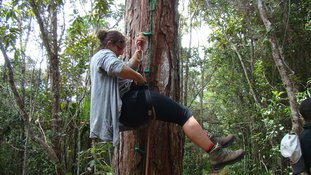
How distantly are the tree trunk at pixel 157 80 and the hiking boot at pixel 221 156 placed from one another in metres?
0.28


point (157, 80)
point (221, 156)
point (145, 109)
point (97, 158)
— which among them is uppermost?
point (157, 80)

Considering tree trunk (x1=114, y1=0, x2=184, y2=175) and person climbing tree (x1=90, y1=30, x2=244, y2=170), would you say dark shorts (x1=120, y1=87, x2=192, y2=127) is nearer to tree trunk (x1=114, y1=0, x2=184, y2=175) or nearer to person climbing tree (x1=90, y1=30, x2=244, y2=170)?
person climbing tree (x1=90, y1=30, x2=244, y2=170)

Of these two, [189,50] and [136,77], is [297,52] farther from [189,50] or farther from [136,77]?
[136,77]

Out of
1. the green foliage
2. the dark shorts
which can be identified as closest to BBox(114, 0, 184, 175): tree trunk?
the dark shorts

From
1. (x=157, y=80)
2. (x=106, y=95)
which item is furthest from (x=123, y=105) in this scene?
(x=157, y=80)

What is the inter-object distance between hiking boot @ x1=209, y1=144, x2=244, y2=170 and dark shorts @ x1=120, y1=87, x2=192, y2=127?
329mm

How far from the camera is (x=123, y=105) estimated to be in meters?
2.32

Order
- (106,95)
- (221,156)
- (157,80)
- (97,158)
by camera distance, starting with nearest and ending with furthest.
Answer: (106,95) → (221,156) → (157,80) → (97,158)

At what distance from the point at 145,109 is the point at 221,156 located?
69 centimetres

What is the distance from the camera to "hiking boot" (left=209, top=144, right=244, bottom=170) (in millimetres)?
2283

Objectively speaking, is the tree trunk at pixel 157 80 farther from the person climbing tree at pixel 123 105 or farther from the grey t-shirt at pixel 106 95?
the grey t-shirt at pixel 106 95

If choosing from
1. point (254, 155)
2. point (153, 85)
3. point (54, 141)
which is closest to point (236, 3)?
point (254, 155)

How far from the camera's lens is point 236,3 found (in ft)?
26.3

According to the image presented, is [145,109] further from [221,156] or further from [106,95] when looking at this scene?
[221,156]
